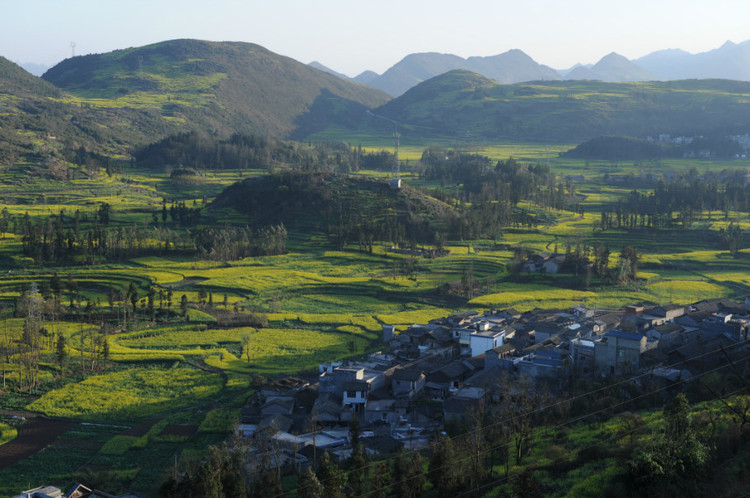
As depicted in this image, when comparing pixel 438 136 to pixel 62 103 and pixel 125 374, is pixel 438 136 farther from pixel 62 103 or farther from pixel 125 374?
pixel 125 374

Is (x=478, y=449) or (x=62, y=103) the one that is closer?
(x=478, y=449)

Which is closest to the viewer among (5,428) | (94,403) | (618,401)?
(618,401)

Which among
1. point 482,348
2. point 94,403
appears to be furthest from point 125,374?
point 482,348

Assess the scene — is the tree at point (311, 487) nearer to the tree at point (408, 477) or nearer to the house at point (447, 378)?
the tree at point (408, 477)

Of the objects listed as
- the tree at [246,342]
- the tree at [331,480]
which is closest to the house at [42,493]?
the tree at [331,480]

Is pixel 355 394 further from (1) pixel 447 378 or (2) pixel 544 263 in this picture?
(2) pixel 544 263

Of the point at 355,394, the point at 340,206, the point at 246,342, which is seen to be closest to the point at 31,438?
the point at 355,394

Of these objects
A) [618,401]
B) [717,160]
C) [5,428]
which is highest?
[717,160]
